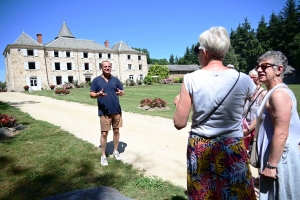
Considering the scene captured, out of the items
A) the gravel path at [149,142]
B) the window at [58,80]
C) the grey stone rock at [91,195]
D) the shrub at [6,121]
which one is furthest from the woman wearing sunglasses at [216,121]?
the window at [58,80]

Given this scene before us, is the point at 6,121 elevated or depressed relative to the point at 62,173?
elevated

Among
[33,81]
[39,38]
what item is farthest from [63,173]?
[39,38]

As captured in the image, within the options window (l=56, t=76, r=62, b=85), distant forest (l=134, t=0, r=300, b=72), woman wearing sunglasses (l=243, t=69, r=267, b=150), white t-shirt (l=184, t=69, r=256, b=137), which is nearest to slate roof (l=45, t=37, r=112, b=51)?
window (l=56, t=76, r=62, b=85)

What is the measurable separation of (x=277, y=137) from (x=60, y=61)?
4131 cm

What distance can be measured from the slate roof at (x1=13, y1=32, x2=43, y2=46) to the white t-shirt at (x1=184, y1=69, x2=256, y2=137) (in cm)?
4051

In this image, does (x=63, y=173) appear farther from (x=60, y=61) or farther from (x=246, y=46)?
(x=246, y=46)

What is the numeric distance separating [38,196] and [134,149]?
2396 millimetres

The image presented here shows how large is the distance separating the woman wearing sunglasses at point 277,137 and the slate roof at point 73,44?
41.1m

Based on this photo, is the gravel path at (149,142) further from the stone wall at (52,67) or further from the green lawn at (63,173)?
the stone wall at (52,67)

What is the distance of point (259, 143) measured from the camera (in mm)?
2014

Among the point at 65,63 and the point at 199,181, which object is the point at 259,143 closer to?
the point at 199,181

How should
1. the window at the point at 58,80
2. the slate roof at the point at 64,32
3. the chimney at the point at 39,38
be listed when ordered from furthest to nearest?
the slate roof at the point at 64,32 → the window at the point at 58,80 → the chimney at the point at 39,38

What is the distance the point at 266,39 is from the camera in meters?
53.3

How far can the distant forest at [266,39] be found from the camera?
4741 cm
